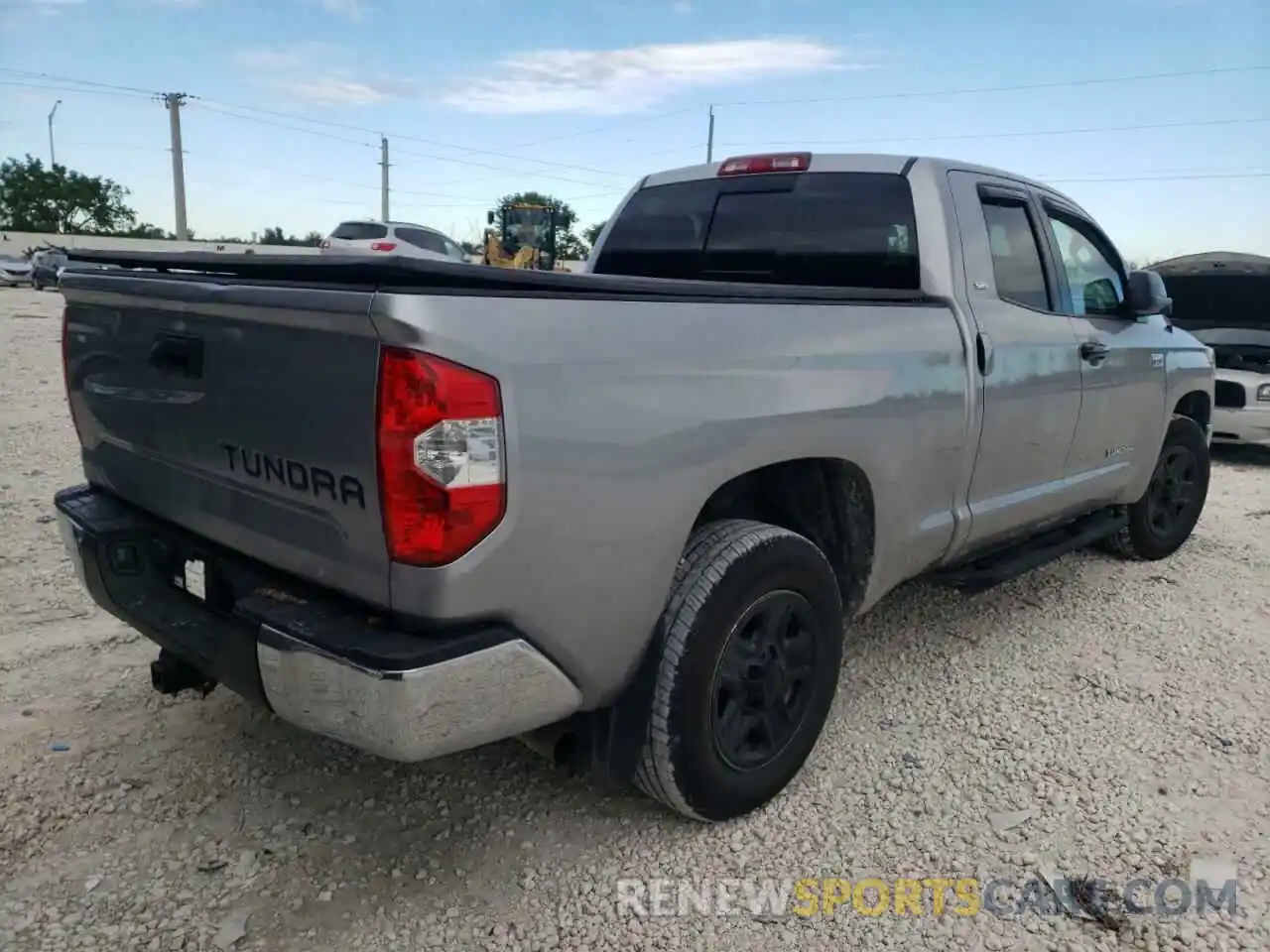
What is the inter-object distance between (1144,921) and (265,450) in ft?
7.93

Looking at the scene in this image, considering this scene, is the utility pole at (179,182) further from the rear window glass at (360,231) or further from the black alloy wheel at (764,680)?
the black alloy wheel at (764,680)

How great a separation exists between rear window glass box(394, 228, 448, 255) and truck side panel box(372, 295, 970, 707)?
21.7 m

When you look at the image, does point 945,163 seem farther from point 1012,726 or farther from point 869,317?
point 1012,726

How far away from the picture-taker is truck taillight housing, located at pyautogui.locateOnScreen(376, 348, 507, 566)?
187 centimetres

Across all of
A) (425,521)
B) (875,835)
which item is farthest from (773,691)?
(425,521)

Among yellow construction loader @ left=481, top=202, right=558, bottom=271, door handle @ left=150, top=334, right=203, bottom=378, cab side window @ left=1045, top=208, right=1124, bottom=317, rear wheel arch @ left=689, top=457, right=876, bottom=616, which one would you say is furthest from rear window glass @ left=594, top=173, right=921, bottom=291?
yellow construction loader @ left=481, top=202, right=558, bottom=271

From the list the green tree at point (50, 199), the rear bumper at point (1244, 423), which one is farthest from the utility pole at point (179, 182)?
the rear bumper at point (1244, 423)

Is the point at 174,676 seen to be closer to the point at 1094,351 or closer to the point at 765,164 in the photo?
the point at 765,164

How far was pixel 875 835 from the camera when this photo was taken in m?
2.71

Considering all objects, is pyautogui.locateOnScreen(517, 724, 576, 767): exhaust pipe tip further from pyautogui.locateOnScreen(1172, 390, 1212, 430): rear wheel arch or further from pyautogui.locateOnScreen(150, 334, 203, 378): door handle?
pyautogui.locateOnScreen(1172, 390, 1212, 430): rear wheel arch

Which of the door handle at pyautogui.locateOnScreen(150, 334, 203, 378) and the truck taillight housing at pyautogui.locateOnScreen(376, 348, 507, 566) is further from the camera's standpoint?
the door handle at pyautogui.locateOnScreen(150, 334, 203, 378)

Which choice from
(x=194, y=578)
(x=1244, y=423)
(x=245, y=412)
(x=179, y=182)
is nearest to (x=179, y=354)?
(x=245, y=412)

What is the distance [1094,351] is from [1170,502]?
1.84 metres

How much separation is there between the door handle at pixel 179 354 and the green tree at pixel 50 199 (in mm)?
61545
